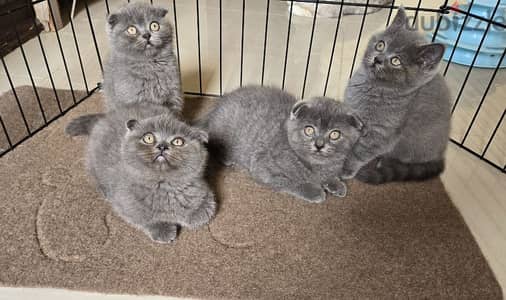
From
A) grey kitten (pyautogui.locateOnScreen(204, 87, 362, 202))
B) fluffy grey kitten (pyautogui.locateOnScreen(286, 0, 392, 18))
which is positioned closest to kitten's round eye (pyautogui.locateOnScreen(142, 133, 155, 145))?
grey kitten (pyautogui.locateOnScreen(204, 87, 362, 202))

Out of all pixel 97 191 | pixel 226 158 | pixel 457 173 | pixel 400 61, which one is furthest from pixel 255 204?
pixel 457 173

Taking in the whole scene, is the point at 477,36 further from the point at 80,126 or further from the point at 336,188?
the point at 80,126

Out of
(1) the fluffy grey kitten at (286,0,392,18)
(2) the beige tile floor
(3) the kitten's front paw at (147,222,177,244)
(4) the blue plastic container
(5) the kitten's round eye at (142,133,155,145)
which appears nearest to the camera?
(5) the kitten's round eye at (142,133,155,145)

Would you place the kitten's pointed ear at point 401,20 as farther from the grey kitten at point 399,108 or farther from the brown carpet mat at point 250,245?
the brown carpet mat at point 250,245

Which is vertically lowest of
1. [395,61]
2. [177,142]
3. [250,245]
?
[250,245]

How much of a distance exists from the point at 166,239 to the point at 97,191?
33 cm

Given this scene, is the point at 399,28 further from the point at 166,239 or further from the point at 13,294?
the point at 13,294

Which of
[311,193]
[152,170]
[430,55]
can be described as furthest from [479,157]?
[152,170]

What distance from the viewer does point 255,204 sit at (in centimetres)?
129

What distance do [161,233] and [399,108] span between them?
854 mm

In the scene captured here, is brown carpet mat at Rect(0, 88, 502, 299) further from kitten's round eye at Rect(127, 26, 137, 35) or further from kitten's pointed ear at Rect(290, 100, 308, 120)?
kitten's round eye at Rect(127, 26, 137, 35)

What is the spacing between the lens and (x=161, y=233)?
44.2 inches

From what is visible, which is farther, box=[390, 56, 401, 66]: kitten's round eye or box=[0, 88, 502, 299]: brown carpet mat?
box=[390, 56, 401, 66]: kitten's round eye

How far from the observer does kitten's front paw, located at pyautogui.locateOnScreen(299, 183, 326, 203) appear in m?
1.27
